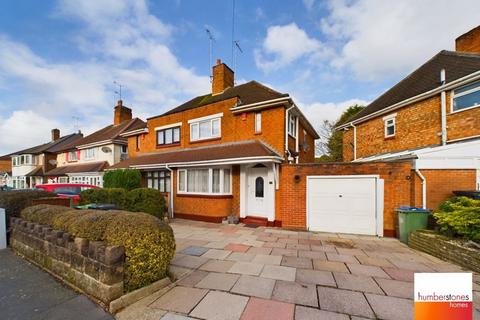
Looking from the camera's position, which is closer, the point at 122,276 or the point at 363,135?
the point at 122,276

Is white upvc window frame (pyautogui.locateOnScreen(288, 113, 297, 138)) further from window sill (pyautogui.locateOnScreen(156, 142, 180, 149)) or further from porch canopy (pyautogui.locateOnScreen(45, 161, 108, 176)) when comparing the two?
porch canopy (pyautogui.locateOnScreen(45, 161, 108, 176))

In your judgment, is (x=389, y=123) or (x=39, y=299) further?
(x=389, y=123)

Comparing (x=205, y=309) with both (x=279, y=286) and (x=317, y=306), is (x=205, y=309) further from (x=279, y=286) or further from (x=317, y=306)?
(x=317, y=306)

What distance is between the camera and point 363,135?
14.0 metres

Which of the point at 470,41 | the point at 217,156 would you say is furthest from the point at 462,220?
the point at 470,41

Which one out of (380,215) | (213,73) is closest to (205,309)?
(380,215)

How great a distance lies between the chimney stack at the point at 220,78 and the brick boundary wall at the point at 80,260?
38.5 feet

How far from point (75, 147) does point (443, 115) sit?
29.3 metres

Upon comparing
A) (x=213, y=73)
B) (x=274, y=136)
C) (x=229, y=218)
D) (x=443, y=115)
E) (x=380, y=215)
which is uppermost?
(x=213, y=73)

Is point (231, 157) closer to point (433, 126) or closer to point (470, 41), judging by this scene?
point (433, 126)

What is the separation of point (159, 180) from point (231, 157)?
18.7ft

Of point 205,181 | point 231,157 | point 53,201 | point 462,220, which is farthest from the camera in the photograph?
point 205,181

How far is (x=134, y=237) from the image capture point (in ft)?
10.9

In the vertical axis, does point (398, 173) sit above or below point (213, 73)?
below
